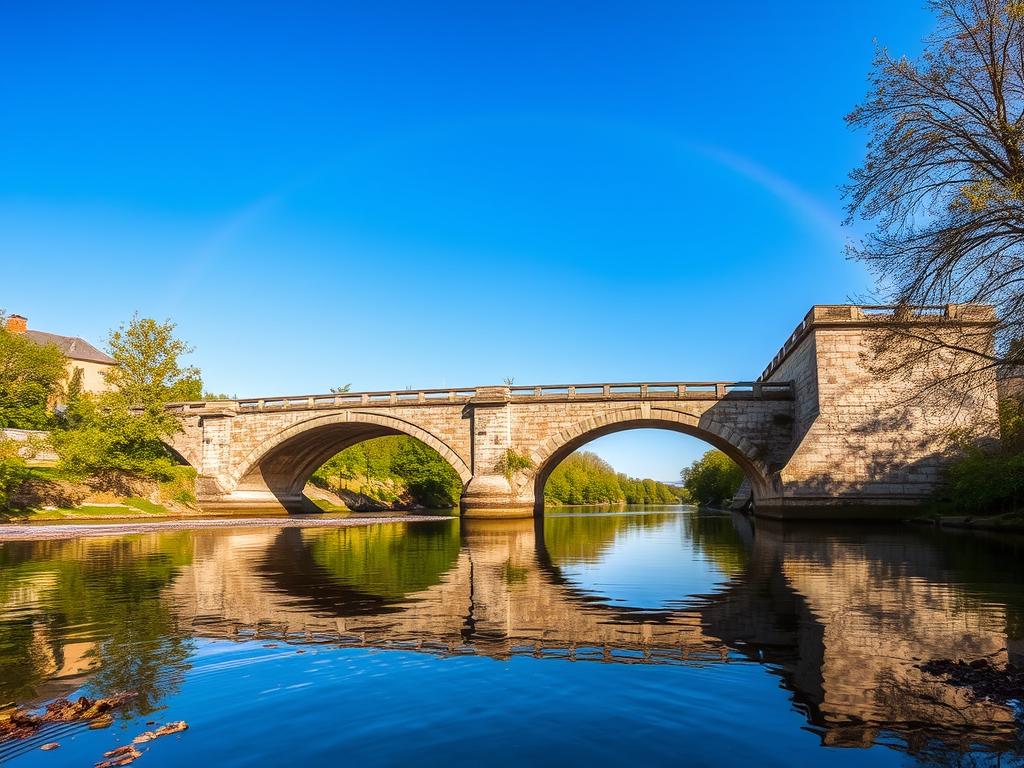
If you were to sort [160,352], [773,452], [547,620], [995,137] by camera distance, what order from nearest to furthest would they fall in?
[547,620] → [995,137] → [773,452] → [160,352]

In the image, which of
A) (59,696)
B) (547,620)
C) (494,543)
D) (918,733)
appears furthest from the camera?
(494,543)

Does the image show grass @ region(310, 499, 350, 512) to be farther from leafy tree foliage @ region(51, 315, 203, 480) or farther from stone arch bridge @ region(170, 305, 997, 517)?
leafy tree foliage @ region(51, 315, 203, 480)

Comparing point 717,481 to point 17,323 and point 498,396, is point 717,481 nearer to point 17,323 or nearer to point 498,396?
point 498,396

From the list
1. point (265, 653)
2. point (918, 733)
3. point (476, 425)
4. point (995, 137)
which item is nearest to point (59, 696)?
point (265, 653)

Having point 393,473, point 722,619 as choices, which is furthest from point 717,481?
point 722,619

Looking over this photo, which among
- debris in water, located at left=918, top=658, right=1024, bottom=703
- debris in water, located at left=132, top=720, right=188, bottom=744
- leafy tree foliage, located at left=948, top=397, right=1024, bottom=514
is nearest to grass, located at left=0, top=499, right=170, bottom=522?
debris in water, located at left=132, top=720, right=188, bottom=744

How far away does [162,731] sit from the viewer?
14.0 feet

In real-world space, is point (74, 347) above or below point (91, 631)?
above

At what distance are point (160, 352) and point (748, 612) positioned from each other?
48.2m

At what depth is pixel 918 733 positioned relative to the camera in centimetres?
411

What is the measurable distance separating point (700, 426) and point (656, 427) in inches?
143

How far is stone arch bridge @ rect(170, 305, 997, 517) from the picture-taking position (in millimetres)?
27734

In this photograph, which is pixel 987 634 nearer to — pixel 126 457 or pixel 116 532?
pixel 116 532

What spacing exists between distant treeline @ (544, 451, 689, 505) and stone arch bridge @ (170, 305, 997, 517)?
44.8m
